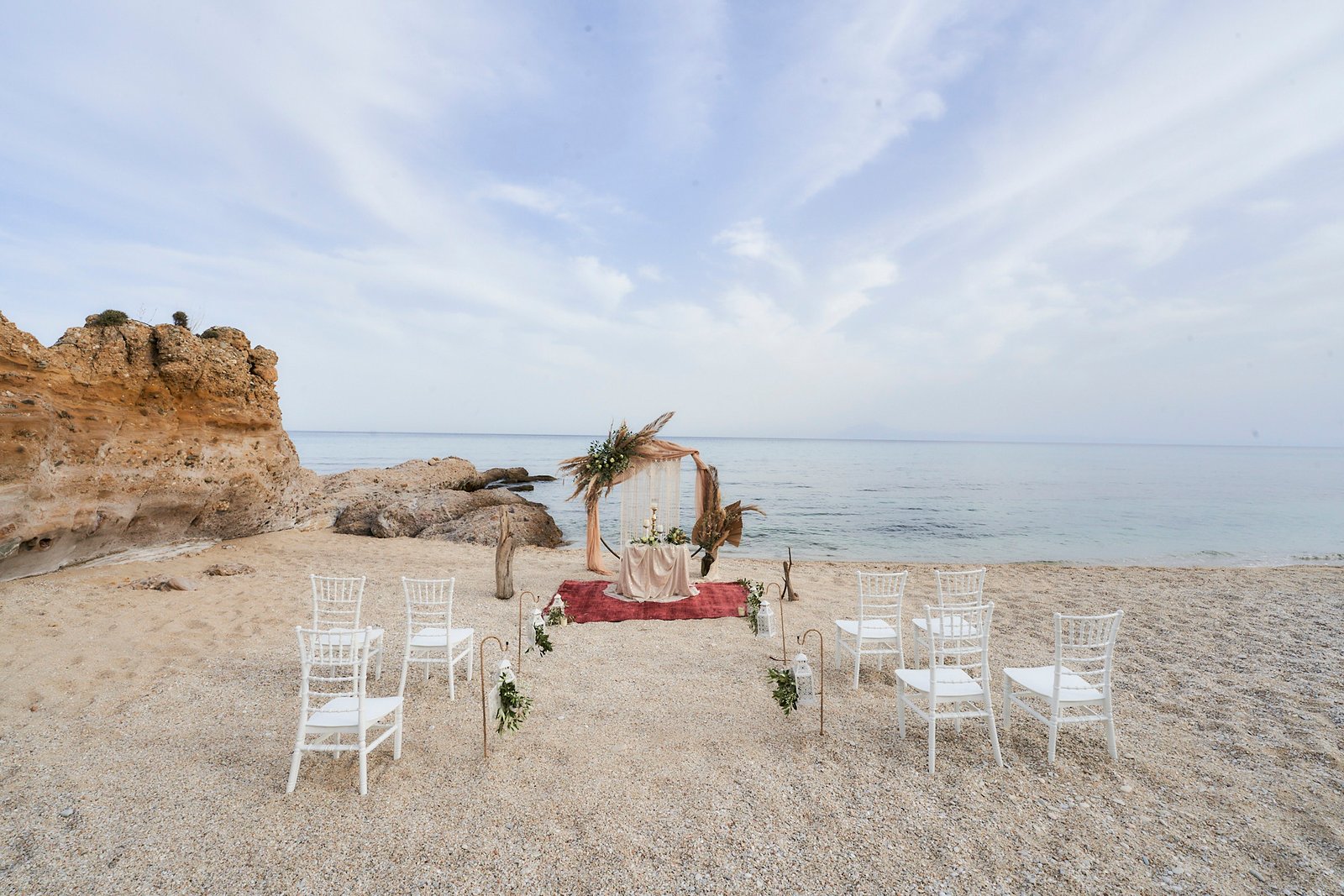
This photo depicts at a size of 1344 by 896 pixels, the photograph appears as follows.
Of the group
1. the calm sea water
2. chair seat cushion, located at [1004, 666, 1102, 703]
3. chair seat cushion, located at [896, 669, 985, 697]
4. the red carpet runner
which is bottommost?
the calm sea water

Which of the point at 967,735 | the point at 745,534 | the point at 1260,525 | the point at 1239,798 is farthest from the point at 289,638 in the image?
the point at 1260,525

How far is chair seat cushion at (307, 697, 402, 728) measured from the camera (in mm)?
3754

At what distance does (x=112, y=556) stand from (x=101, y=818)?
827 centimetres

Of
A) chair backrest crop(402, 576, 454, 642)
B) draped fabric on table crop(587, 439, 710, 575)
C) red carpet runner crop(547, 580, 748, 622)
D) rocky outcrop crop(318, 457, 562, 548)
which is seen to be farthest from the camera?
rocky outcrop crop(318, 457, 562, 548)

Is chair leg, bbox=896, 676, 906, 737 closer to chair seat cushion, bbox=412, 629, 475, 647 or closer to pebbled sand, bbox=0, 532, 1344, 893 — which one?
pebbled sand, bbox=0, 532, 1344, 893

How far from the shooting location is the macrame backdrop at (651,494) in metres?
10.0

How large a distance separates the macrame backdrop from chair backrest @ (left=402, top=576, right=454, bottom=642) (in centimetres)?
319

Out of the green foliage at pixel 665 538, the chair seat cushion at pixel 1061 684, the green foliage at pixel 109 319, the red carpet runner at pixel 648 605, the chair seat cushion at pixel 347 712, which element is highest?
the green foliage at pixel 109 319

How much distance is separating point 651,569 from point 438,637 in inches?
163

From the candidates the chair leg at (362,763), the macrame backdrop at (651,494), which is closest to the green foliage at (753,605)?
the macrame backdrop at (651,494)

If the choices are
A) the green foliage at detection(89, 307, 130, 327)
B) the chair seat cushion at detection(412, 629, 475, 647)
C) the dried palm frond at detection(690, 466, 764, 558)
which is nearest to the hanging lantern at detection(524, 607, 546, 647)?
the chair seat cushion at detection(412, 629, 475, 647)

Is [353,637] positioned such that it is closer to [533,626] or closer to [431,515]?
[533,626]

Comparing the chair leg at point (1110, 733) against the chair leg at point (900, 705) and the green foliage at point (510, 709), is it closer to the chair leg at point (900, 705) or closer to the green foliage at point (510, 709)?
the chair leg at point (900, 705)

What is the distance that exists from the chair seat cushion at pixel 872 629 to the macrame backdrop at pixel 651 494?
171 inches
